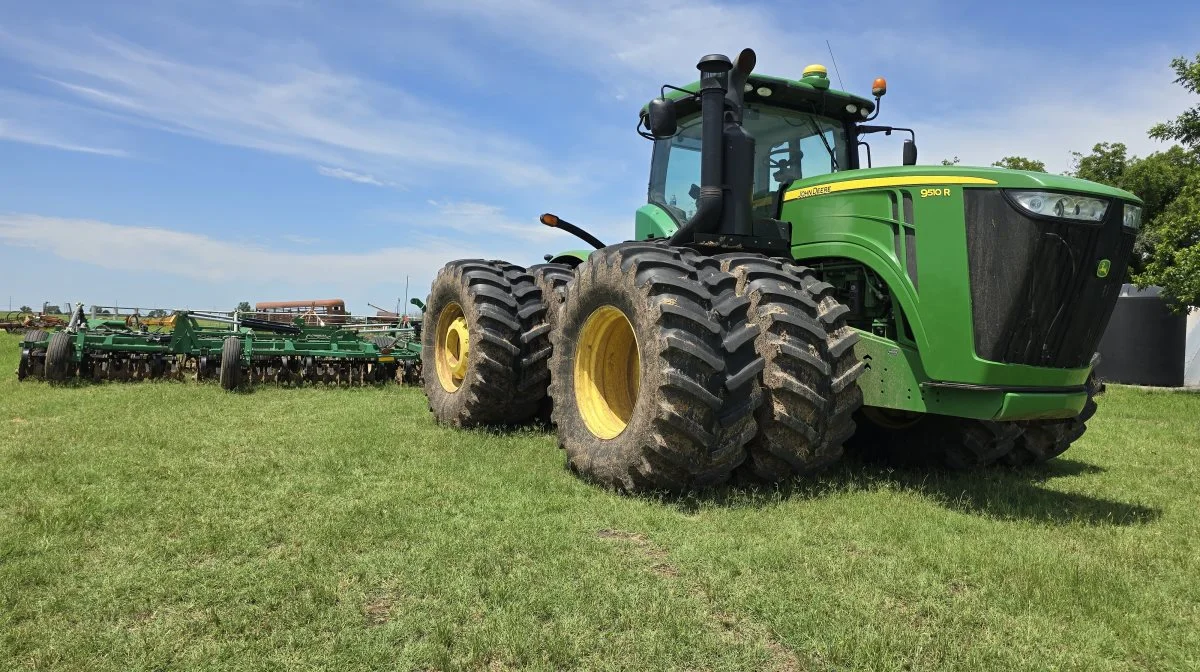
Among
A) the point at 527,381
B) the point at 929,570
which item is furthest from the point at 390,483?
the point at 929,570

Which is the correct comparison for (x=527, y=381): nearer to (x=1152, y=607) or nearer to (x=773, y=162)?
(x=773, y=162)

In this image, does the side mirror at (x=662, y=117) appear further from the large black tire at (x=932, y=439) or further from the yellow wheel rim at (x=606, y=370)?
the large black tire at (x=932, y=439)

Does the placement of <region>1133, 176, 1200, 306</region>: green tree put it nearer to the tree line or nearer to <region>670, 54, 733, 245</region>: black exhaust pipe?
the tree line

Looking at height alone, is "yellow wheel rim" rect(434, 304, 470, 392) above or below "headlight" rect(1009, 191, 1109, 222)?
below

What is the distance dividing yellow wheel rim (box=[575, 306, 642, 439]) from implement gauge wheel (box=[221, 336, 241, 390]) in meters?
6.14

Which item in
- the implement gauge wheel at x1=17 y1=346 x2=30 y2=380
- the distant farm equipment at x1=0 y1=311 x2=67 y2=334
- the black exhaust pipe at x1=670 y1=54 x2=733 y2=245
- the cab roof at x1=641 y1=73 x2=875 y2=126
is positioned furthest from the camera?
the distant farm equipment at x1=0 y1=311 x2=67 y2=334

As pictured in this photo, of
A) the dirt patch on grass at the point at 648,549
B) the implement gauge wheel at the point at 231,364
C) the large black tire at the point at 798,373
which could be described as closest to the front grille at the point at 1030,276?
the large black tire at the point at 798,373

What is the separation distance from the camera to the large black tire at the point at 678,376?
4.30 meters

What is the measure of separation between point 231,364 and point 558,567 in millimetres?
7788

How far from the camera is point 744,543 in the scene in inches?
146

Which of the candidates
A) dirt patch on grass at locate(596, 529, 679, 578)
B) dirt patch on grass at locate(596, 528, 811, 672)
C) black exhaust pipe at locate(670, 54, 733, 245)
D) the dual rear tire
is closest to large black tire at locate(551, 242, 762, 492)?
the dual rear tire

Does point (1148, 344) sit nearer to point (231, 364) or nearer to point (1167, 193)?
point (1167, 193)

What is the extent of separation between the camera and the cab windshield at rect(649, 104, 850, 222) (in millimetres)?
5906

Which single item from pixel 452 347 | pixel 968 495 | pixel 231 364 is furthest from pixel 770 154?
pixel 231 364
